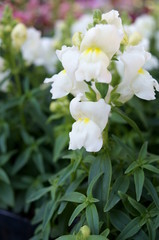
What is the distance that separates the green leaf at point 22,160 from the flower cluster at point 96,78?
580mm

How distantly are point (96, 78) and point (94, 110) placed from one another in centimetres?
6

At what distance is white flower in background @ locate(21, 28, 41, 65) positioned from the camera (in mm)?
1603

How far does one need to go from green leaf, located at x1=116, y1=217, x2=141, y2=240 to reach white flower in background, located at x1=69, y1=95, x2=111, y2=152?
0.19m

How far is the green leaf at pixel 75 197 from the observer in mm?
926

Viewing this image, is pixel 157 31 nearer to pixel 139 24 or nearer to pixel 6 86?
pixel 139 24

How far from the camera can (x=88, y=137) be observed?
2.74 ft

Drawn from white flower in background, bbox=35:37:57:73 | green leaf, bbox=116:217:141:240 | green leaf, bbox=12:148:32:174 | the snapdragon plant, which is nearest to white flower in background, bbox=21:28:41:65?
white flower in background, bbox=35:37:57:73

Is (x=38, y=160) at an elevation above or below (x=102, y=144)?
below

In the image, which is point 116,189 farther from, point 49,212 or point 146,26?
point 146,26

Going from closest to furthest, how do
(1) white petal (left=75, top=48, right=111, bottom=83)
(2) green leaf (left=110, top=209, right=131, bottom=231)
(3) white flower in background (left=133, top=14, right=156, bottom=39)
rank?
(1) white petal (left=75, top=48, right=111, bottom=83), (2) green leaf (left=110, top=209, right=131, bottom=231), (3) white flower in background (left=133, top=14, right=156, bottom=39)

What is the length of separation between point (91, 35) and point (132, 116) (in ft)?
2.55

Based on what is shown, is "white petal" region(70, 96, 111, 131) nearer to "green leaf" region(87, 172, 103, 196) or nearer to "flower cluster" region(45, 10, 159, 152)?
"flower cluster" region(45, 10, 159, 152)

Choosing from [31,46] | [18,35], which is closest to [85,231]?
[18,35]

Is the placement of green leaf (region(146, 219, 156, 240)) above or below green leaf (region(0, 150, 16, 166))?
above
